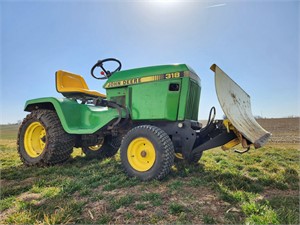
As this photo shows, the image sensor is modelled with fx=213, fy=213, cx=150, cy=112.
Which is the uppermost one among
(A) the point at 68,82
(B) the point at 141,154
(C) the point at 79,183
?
(A) the point at 68,82

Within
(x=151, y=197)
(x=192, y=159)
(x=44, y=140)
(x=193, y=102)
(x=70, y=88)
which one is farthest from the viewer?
(x=70, y=88)

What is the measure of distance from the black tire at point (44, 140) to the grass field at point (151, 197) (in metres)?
0.37

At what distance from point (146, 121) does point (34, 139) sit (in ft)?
9.43

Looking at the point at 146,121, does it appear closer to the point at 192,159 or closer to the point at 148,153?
the point at 148,153

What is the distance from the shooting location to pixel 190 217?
85.8 inches

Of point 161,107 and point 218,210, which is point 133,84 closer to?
point 161,107

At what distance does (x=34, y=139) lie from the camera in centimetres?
510

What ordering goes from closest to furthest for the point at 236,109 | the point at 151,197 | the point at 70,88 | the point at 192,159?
the point at 151,197 → the point at 236,109 → the point at 192,159 → the point at 70,88

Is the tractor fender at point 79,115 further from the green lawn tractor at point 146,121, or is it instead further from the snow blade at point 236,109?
the snow blade at point 236,109

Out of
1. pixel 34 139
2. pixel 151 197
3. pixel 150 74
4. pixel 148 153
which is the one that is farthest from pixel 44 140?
pixel 151 197

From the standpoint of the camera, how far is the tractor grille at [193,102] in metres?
3.95

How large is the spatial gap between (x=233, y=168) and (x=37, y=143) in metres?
4.48

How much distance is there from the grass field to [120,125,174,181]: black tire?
18 centimetres

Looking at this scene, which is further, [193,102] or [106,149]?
[106,149]
